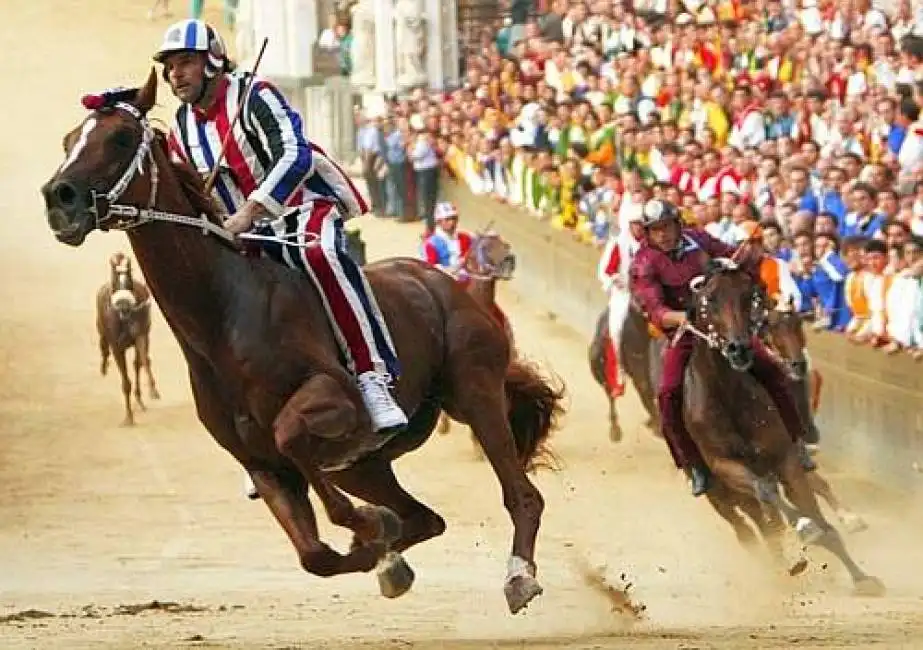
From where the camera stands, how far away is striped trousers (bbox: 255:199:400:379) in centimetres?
1098

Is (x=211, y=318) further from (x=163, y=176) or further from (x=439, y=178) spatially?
(x=439, y=178)

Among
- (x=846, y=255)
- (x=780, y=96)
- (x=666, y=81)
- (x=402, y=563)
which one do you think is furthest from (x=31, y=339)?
(x=402, y=563)

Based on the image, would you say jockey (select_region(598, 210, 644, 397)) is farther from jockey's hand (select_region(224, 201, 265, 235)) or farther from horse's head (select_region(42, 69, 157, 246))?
horse's head (select_region(42, 69, 157, 246))

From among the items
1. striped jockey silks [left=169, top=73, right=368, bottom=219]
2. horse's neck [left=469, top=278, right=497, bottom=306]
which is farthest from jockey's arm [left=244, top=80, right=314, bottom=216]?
horse's neck [left=469, top=278, right=497, bottom=306]

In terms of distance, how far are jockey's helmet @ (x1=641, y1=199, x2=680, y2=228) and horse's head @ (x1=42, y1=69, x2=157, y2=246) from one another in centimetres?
465

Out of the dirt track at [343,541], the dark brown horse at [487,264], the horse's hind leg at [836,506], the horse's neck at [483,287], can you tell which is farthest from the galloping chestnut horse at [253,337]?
the dark brown horse at [487,264]

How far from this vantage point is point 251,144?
10.9 m

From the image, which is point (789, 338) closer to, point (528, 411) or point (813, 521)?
point (813, 521)

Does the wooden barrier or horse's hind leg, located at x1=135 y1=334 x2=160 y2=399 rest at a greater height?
the wooden barrier

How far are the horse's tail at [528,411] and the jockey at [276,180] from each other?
148 cm

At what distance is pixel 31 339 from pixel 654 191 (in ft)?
33.1

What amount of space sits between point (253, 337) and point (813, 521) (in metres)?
4.45

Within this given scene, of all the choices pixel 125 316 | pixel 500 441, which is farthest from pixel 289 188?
pixel 125 316

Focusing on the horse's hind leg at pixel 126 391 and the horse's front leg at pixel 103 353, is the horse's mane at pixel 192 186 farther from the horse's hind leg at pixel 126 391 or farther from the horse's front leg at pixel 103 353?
the horse's front leg at pixel 103 353
